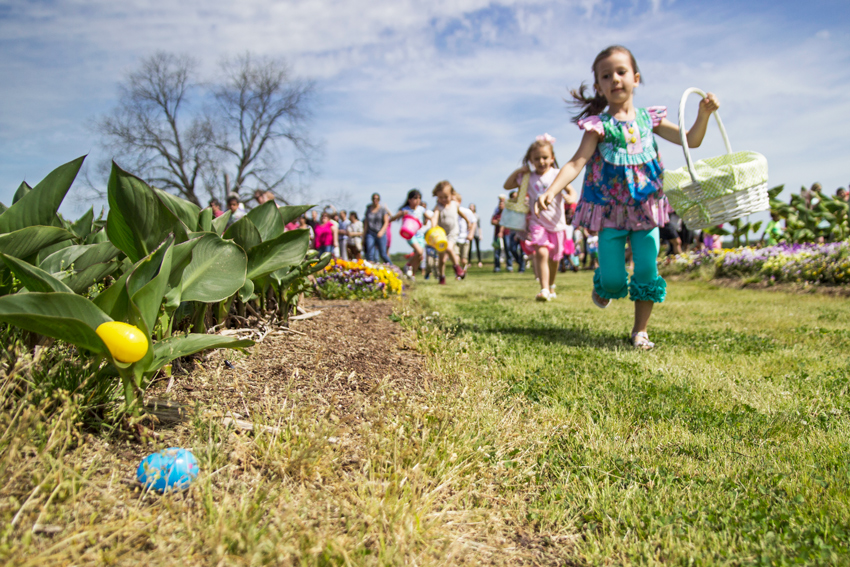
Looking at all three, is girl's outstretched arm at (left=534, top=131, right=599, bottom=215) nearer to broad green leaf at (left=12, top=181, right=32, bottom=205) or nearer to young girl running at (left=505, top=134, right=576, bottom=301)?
broad green leaf at (left=12, top=181, right=32, bottom=205)

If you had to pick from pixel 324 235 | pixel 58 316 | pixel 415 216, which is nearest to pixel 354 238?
pixel 324 235

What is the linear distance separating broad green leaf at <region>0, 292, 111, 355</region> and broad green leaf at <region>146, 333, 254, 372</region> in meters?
0.20

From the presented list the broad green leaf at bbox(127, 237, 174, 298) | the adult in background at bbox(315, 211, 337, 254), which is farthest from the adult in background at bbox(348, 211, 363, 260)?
the broad green leaf at bbox(127, 237, 174, 298)

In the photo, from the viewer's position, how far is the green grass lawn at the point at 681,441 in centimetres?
152

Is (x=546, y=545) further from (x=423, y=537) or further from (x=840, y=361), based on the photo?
(x=840, y=361)

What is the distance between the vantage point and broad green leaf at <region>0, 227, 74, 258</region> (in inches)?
74.6

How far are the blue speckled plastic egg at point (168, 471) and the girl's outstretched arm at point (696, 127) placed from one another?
3540 mm

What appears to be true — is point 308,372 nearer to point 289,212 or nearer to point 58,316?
point 289,212

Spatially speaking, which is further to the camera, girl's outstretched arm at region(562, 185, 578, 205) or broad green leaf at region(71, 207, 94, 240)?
girl's outstretched arm at region(562, 185, 578, 205)

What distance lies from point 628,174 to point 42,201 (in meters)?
3.42

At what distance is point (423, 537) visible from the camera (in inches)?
57.9

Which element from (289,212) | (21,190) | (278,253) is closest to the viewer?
(21,190)

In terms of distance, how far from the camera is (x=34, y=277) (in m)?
1.64

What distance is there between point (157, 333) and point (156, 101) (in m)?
31.9
